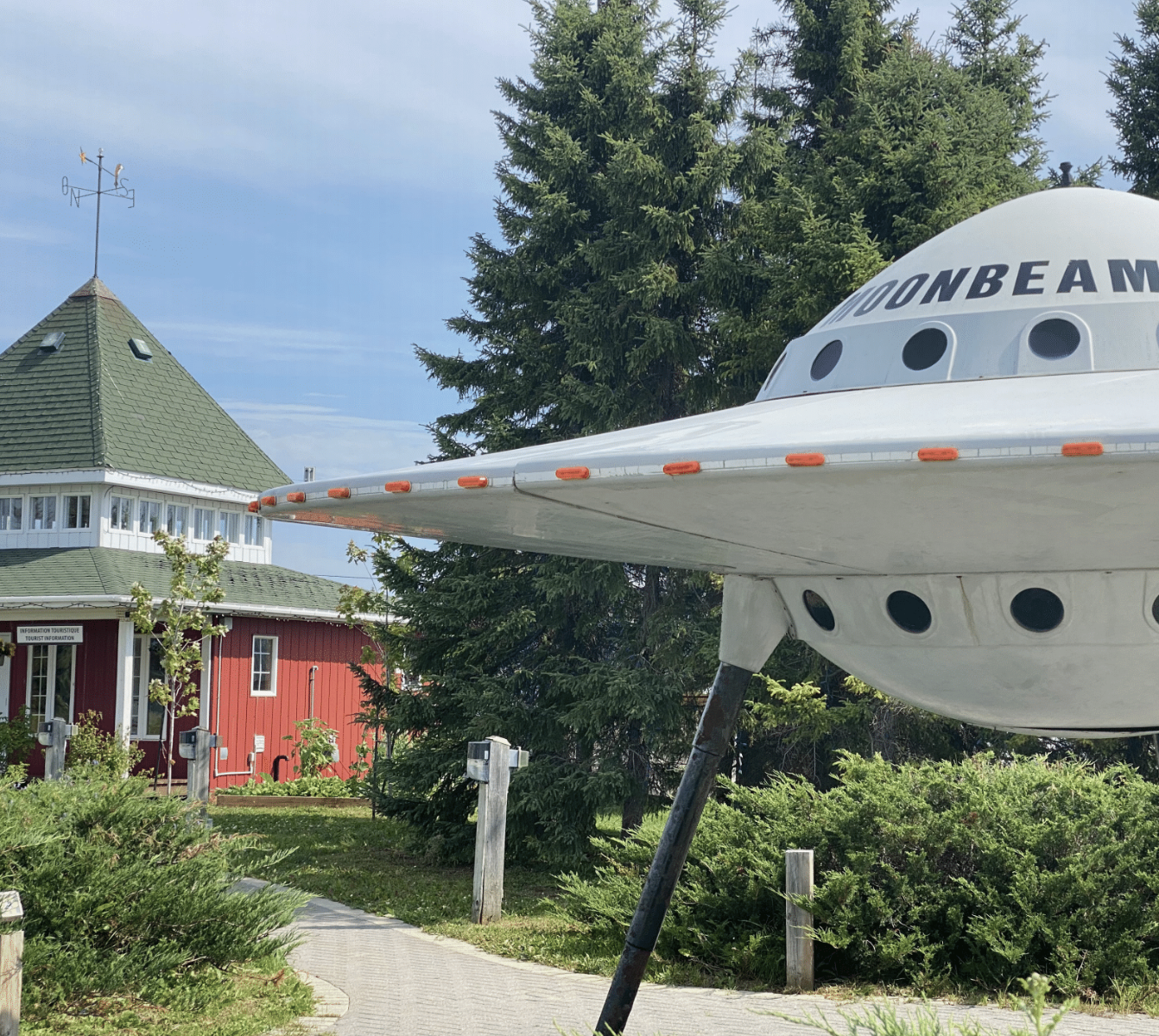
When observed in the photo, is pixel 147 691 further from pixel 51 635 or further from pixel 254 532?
pixel 254 532

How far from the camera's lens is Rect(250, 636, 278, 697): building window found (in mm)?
29109

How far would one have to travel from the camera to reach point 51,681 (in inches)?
1061

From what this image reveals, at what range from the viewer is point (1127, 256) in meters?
6.32

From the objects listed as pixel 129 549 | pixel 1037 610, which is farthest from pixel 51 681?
pixel 1037 610

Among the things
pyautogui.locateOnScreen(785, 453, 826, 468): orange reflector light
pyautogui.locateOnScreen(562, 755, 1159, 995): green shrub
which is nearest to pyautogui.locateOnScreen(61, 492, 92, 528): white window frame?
pyautogui.locateOnScreen(562, 755, 1159, 995): green shrub

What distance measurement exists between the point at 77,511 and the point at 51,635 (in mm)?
2976

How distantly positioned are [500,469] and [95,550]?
81.1 feet

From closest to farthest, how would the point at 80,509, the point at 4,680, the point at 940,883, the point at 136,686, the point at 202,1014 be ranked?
the point at 202,1014 → the point at 940,883 → the point at 4,680 → the point at 136,686 → the point at 80,509

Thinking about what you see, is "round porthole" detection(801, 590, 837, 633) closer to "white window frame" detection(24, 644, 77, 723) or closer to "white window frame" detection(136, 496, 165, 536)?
"white window frame" detection(24, 644, 77, 723)

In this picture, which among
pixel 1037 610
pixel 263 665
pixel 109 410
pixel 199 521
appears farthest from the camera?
pixel 199 521

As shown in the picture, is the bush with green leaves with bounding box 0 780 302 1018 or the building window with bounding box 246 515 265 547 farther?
the building window with bounding box 246 515 265 547

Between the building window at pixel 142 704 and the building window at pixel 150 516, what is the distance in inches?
107

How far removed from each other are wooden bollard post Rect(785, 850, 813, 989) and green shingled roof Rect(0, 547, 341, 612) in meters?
17.9

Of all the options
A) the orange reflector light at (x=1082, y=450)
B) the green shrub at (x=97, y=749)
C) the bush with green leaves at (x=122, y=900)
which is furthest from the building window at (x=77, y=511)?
the orange reflector light at (x=1082, y=450)
